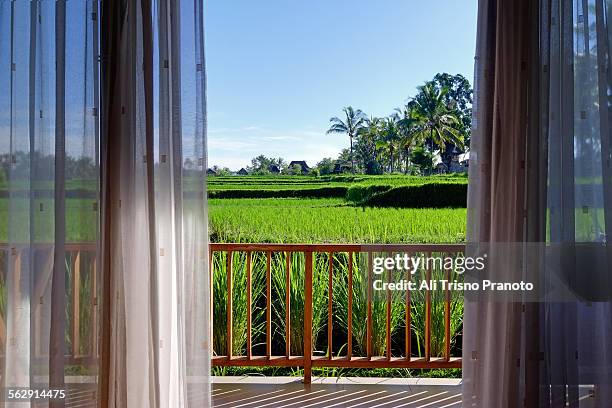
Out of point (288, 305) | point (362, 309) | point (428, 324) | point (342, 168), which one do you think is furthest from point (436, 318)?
point (342, 168)

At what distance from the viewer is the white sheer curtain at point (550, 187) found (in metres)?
1.90

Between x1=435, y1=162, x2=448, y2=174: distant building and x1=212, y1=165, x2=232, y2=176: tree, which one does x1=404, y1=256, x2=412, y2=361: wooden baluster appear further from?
x1=212, y1=165, x2=232, y2=176: tree

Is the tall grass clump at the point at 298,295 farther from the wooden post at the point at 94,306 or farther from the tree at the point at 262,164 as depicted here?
the wooden post at the point at 94,306

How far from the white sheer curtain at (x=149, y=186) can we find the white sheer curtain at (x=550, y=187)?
1152mm

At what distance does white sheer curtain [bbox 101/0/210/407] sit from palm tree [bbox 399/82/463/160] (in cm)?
114

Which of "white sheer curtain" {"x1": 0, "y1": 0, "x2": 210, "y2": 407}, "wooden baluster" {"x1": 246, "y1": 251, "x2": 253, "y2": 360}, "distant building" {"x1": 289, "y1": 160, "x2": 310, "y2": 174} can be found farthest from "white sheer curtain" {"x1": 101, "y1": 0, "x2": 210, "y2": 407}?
"wooden baluster" {"x1": 246, "y1": 251, "x2": 253, "y2": 360}

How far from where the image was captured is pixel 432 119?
2551 mm

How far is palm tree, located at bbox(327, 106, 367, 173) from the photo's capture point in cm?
272

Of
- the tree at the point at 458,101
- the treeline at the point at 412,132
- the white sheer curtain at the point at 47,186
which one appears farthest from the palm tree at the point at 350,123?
the white sheer curtain at the point at 47,186

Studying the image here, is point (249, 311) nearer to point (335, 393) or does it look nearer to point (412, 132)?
point (335, 393)

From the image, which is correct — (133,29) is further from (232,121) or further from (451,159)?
(451,159)

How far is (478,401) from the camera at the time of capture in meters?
1.98

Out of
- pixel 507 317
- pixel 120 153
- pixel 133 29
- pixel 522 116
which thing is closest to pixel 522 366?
pixel 507 317

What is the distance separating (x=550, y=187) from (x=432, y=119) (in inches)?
31.0
